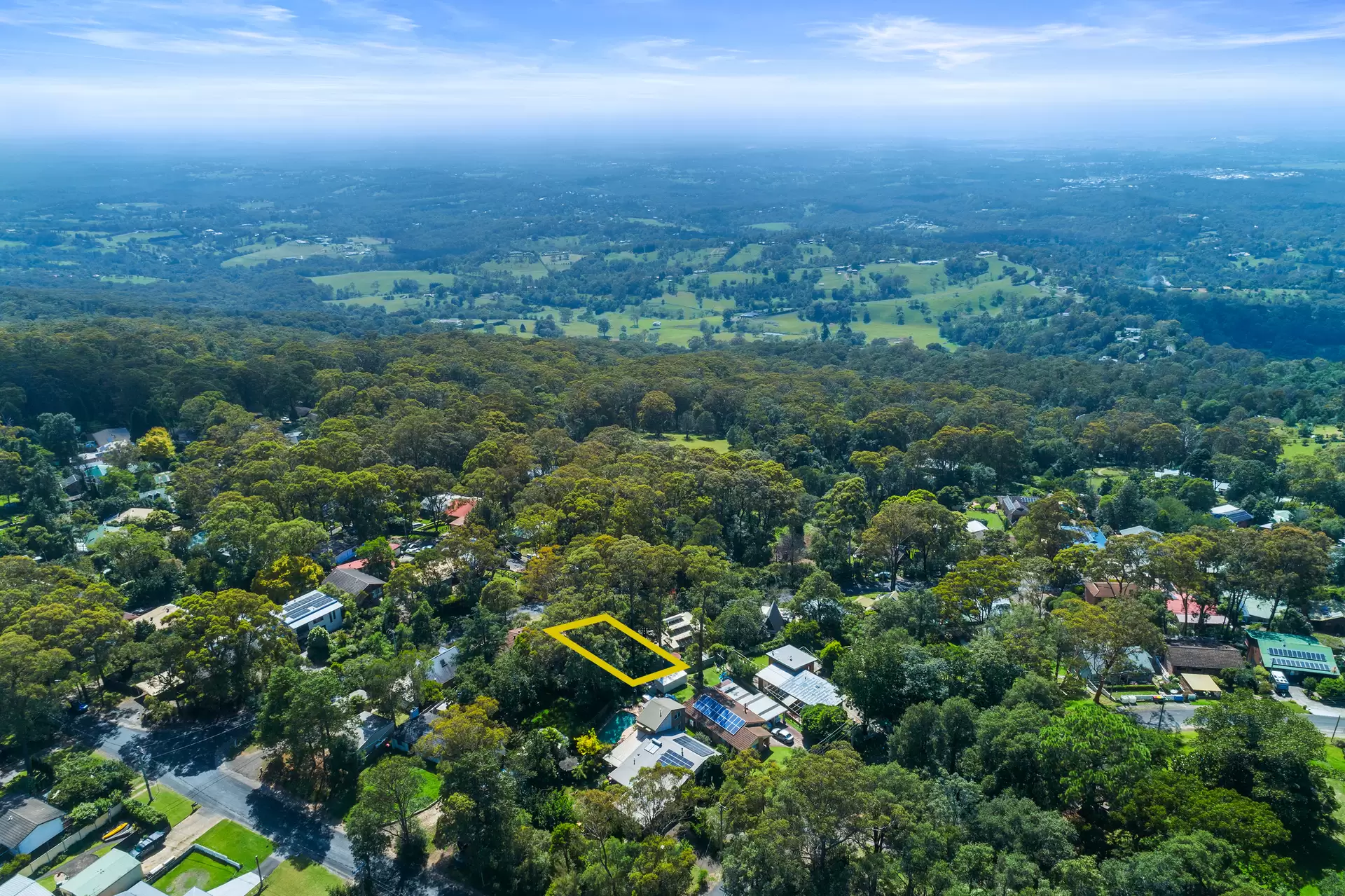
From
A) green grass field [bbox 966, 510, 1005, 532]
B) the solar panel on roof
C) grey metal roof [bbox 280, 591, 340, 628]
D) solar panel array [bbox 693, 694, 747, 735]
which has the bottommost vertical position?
green grass field [bbox 966, 510, 1005, 532]

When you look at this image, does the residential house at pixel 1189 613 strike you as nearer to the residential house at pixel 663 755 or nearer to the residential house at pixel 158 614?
the residential house at pixel 663 755

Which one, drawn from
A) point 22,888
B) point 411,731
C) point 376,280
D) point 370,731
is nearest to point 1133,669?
point 411,731

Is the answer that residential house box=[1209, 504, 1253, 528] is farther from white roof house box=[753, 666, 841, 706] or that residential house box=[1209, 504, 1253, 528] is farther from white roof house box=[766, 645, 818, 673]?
white roof house box=[753, 666, 841, 706]

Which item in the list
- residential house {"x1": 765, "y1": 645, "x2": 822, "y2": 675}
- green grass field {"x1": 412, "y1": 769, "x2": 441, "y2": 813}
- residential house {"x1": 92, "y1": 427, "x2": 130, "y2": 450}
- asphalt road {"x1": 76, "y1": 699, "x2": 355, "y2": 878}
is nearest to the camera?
asphalt road {"x1": 76, "y1": 699, "x2": 355, "y2": 878}

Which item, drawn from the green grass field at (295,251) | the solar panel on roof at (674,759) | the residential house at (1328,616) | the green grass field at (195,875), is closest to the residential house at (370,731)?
the green grass field at (195,875)

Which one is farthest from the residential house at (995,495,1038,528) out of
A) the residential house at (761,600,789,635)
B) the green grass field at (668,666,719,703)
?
the green grass field at (668,666,719,703)

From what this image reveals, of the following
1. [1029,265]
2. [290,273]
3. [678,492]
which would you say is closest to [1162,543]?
[678,492]

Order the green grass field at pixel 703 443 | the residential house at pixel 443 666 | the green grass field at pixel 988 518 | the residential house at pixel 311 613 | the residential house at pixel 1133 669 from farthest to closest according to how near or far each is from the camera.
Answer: the green grass field at pixel 703 443 → the green grass field at pixel 988 518 → the residential house at pixel 311 613 → the residential house at pixel 443 666 → the residential house at pixel 1133 669
